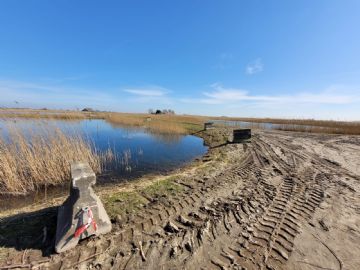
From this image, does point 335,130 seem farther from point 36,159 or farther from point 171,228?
point 36,159

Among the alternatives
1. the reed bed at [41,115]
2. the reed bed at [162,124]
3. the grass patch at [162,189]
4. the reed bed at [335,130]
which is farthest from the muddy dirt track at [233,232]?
the reed bed at [335,130]

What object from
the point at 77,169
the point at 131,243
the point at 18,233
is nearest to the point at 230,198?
the point at 131,243

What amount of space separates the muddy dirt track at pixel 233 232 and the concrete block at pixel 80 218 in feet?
0.51

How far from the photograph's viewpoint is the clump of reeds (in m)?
6.33

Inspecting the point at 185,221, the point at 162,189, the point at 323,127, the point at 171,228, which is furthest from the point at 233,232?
the point at 323,127

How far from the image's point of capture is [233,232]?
3.57 metres

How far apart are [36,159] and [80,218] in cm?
529

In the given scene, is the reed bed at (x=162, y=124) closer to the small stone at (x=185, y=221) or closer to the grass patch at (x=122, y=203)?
the grass patch at (x=122, y=203)

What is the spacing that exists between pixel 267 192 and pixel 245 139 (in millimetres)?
10451

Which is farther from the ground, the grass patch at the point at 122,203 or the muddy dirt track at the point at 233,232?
the muddy dirt track at the point at 233,232

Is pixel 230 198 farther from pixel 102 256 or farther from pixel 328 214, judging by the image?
pixel 102 256

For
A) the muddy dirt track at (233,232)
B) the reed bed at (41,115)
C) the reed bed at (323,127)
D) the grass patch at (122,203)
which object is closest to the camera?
the muddy dirt track at (233,232)

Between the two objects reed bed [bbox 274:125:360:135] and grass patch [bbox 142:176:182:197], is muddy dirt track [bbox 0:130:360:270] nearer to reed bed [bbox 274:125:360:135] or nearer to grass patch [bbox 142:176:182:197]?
grass patch [bbox 142:176:182:197]

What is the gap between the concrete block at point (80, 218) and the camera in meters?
3.11
